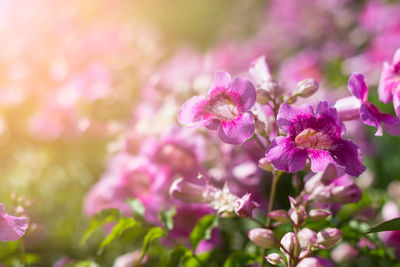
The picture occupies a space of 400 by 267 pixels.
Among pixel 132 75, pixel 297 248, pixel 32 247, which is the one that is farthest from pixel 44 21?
pixel 297 248

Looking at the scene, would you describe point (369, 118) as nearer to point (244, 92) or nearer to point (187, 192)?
point (244, 92)

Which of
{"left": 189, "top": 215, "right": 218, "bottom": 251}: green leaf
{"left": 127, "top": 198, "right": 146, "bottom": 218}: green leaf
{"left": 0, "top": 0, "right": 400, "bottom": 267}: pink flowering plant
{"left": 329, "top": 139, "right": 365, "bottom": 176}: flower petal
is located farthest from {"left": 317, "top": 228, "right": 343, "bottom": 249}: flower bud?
{"left": 127, "top": 198, "right": 146, "bottom": 218}: green leaf

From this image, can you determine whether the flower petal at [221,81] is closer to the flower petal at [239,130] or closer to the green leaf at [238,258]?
the flower petal at [239,130]

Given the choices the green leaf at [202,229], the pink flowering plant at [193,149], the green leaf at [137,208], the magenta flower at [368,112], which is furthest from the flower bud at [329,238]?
the green leaf at [137,208]

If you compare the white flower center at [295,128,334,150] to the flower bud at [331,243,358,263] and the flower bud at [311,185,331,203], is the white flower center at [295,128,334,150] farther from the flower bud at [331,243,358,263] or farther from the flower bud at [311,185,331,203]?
the flower bud at [331,243,358,263]

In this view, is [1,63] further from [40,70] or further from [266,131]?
[266,131]

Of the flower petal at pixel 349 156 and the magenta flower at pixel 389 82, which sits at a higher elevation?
the magenta flower at pixel 389 82
